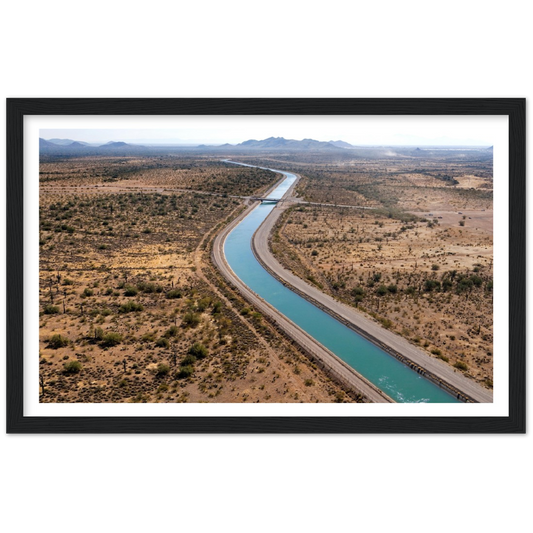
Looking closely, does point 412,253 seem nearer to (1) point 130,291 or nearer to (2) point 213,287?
(2) point 213,287

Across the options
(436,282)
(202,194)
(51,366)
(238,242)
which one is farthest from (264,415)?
(202,194)

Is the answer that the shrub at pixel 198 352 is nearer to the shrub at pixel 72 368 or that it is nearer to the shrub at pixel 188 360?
the shrub at pixel 188 360

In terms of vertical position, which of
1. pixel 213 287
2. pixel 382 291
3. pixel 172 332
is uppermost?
pixel 213 287

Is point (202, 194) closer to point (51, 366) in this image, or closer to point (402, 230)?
point (402, 230)

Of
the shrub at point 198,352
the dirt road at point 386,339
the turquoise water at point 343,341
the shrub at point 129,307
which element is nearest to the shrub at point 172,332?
the shrub at point 198,352

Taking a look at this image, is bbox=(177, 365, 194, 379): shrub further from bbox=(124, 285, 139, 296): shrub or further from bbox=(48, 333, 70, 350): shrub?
bbox=(124, 285, 139, 296): shrub

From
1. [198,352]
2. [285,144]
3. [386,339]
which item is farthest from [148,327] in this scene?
[285,144]
